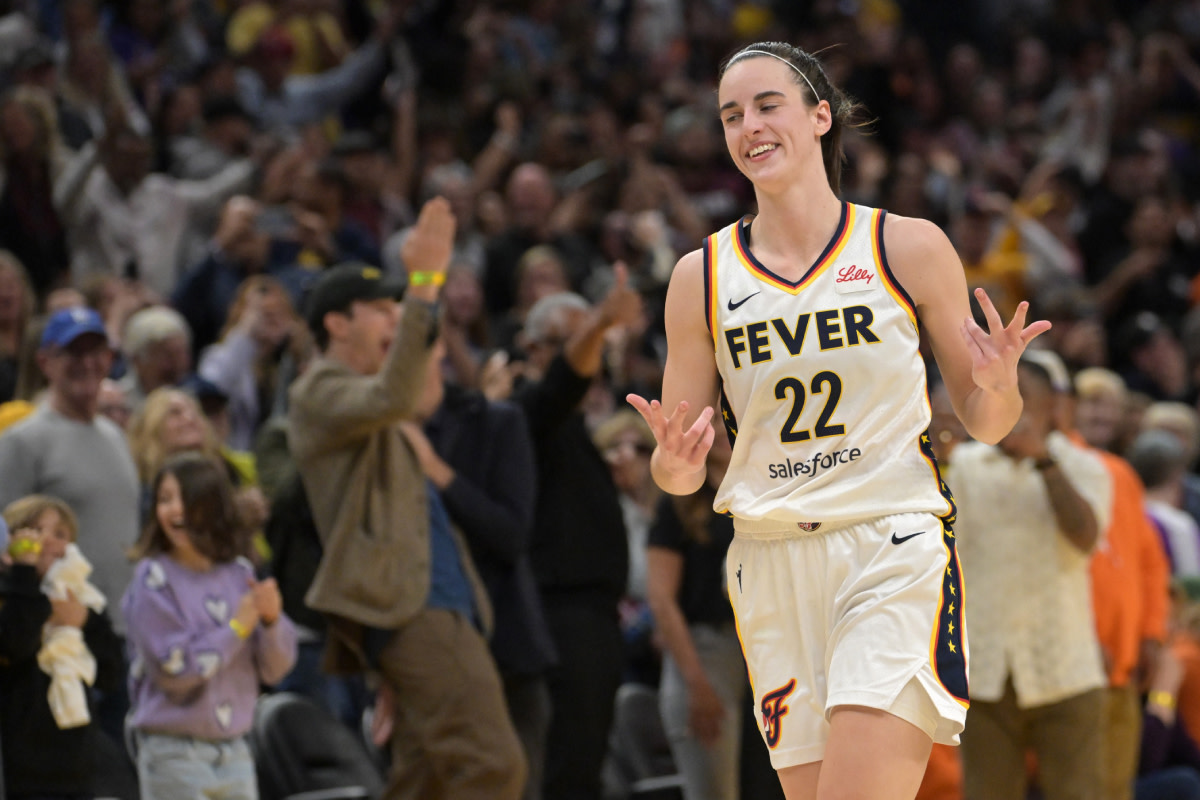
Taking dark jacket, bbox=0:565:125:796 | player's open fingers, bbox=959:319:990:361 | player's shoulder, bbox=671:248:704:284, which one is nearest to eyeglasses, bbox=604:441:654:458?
dark jacket, bbox=0:565:125:796

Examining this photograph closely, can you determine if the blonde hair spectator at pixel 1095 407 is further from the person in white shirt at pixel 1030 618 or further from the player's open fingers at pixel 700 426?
the player's open fingers at pixel 700 426

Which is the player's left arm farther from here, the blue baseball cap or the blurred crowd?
the blue baseball cap

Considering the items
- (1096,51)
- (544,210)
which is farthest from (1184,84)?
(544,210)

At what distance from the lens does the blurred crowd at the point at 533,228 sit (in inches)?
285

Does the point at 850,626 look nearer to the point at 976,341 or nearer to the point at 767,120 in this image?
the point at 976,341

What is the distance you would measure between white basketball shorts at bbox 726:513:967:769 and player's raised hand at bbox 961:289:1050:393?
1.21 ft

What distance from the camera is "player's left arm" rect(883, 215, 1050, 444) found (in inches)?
158

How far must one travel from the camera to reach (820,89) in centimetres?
436

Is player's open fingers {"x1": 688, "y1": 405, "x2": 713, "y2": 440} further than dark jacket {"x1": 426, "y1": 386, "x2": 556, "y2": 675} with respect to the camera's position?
No

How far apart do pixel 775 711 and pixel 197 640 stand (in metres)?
2.72

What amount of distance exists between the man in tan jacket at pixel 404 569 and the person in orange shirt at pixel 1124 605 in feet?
9.38

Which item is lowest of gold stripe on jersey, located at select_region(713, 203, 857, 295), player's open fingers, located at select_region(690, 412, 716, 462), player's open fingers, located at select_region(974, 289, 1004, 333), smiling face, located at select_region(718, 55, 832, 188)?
player's open fingers, located at select_region(690, 412, 716, 462)

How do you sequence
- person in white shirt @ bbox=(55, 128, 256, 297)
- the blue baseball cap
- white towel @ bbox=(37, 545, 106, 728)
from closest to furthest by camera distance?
white towel @ bbox=(37, 545, 106, 728)
the blue baseball cap
person in white shirt @ bbox=(55, 128, 256, 297)

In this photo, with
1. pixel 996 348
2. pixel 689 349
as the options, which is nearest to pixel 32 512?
pixel 689 349
